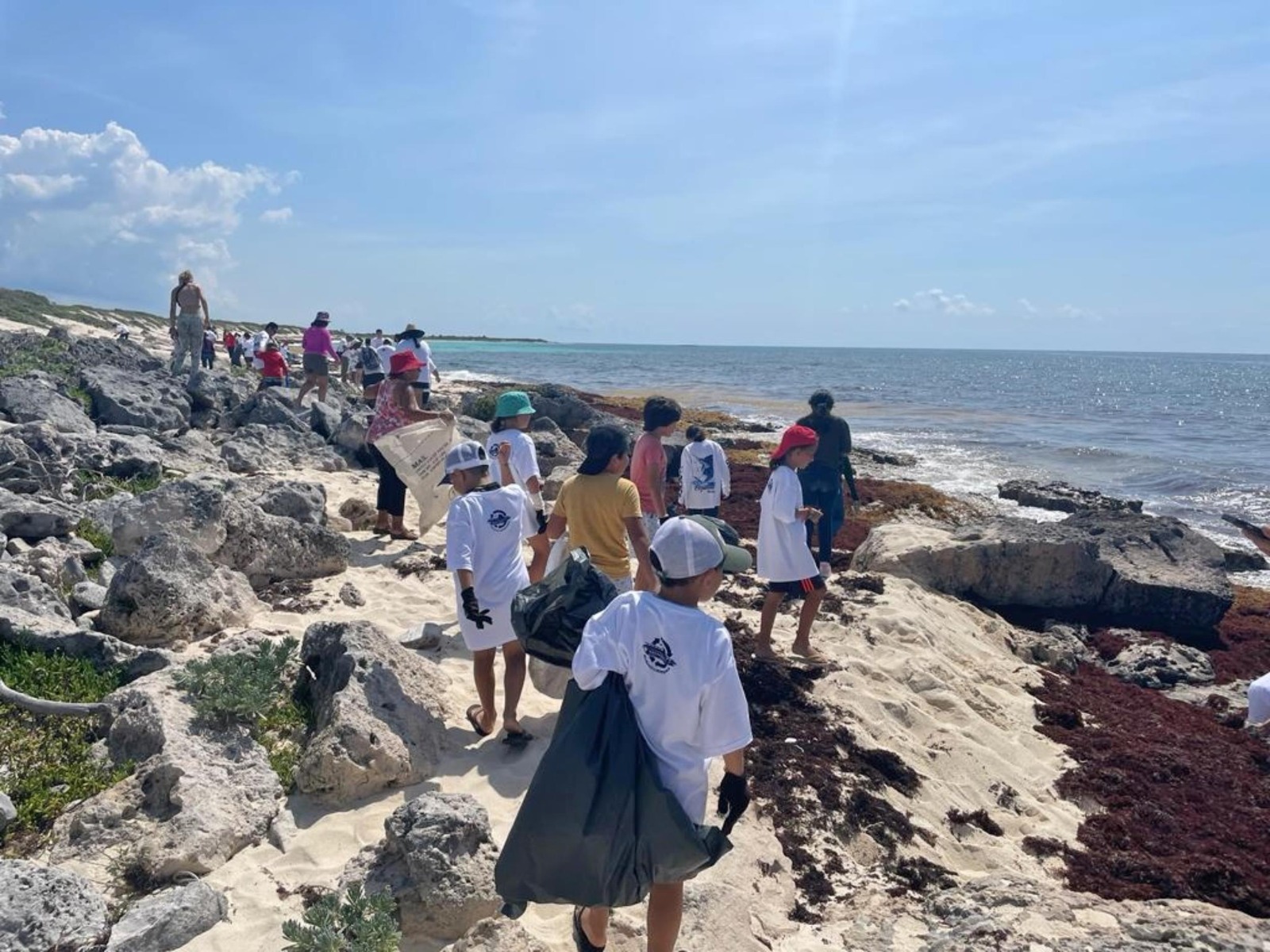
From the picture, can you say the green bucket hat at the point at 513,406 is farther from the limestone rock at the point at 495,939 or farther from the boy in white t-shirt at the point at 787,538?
the limestone rock at the point at 495,939

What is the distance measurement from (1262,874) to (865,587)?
438cm

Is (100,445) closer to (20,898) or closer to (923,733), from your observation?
(20,898)

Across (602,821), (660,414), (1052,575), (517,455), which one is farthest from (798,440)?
(1052,575)

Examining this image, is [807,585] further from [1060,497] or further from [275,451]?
[1060,497]

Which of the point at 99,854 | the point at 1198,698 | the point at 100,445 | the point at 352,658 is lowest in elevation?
the point at 1198,698

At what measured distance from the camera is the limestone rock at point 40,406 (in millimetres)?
10414

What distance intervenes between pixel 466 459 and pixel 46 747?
2.56m

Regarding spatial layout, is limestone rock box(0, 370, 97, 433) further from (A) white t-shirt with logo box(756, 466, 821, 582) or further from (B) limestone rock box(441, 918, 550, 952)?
(B) limestone rock box(441, 918, 550, 952)

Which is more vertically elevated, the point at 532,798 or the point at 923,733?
the point at 532,798

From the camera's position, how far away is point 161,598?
578 cm

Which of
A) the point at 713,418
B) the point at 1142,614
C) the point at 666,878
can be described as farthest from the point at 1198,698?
the point at 713,418

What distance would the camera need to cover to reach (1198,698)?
8578 mm

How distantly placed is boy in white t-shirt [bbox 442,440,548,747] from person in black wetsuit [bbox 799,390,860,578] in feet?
11.5

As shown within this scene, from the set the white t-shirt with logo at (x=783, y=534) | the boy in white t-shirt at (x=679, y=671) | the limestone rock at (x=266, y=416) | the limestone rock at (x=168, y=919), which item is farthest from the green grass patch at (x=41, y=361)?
the boy in white t-shirt at (x=679, y=671)
